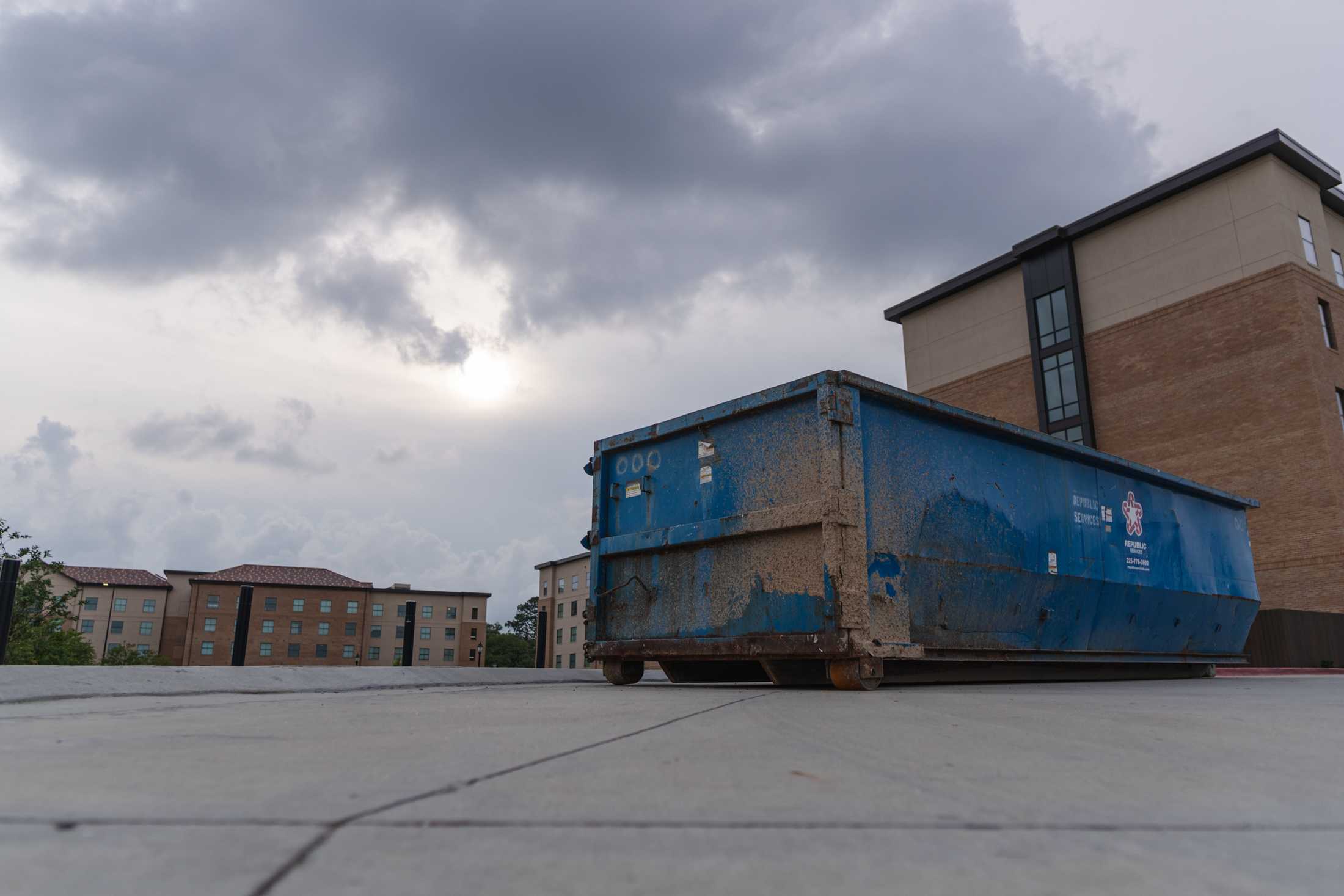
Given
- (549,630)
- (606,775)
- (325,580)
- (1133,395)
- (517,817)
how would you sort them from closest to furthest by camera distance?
1. (517,817)
2. (606,775)
3. (549,630)
4. (1133,395)
5. (325,580)

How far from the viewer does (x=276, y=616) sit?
72.2 metres

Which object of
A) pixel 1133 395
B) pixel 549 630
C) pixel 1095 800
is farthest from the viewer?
pixel 1133 395

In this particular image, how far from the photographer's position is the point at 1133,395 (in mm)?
25969

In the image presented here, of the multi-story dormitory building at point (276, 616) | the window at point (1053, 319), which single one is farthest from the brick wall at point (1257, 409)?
the multi-story dormitory building at point (276, 616)

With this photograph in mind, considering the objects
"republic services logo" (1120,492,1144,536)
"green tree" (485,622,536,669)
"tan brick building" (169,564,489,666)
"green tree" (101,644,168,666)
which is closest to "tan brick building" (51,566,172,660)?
"tan brick building" (169,564,489,666)

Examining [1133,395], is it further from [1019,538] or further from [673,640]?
[673,640]

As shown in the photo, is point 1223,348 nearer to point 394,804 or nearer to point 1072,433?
point 1072,433

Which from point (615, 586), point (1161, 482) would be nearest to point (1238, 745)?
point (615, 586)

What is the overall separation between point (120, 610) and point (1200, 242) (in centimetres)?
8575

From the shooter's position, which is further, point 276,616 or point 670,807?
point 276,616

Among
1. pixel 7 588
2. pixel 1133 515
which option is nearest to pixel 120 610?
pixel 7 588

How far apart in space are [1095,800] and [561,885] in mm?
1259

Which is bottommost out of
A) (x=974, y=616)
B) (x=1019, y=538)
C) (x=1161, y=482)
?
(x=974, y=616)

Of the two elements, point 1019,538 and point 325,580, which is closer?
point 1019,538
